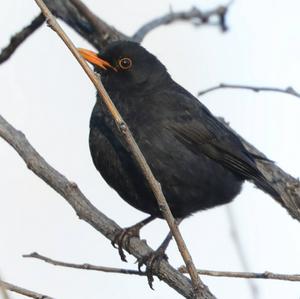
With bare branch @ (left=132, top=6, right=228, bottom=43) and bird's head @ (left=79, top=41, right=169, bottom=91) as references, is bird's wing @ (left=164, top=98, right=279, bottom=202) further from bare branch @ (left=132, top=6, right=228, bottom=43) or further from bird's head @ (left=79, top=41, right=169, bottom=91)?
bare branch @ (left=132, top=6, right=228, bottom=43)

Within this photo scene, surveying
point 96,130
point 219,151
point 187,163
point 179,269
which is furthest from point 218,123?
point 179,269

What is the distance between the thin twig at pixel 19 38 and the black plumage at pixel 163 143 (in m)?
0.74

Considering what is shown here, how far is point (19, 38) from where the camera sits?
7180 mm

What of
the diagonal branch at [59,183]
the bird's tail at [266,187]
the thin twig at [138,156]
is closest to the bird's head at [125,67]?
the bird's tail at [266,187]

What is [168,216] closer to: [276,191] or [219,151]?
[276,191]

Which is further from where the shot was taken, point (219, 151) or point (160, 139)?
point (219, 151)

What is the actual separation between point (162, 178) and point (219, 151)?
871 millimetres

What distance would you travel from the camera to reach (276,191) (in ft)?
21.3

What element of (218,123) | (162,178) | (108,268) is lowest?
(108,268)

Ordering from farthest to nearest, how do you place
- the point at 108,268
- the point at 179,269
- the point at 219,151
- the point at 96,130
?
the point at 219,151 < the point at 96,130 < the point at 179,269 < the point at 108,268

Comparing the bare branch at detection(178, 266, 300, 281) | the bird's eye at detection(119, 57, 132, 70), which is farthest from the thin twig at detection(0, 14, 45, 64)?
the bare branch at detection(178, 266, 300, 281)

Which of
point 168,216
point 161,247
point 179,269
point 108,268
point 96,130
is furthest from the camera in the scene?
point 96,130

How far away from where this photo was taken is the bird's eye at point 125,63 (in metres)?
7.05

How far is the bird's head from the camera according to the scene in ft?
22.8
